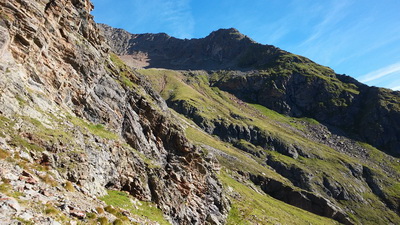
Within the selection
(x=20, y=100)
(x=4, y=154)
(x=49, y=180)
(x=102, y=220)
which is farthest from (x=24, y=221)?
(x=20, y=100)

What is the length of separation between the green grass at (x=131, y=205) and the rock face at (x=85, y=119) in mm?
1214

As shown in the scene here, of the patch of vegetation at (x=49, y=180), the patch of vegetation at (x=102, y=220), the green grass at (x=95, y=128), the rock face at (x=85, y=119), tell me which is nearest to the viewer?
the patch of vegetation at (x=102, y=220)

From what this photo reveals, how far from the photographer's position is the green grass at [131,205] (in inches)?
900

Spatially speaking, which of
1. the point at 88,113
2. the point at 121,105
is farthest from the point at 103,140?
the point at 121,105

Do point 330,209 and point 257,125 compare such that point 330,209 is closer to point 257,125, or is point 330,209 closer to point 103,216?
point 257,125

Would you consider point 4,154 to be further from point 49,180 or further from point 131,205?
point 131,205

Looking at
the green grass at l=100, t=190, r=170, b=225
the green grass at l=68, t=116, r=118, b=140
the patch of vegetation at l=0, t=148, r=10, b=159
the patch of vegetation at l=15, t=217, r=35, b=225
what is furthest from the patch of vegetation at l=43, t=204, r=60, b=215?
the green grass at l=68, t=116, r=118, b=140

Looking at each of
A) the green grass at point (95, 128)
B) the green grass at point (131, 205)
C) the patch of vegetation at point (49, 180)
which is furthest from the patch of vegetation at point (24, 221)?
the green grass at point (95, 128)

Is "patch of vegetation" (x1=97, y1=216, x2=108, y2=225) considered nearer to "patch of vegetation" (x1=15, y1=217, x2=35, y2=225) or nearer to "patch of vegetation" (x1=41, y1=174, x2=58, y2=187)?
"patch of vegetation" (x1=15, y1=217, x2=35, y2=225)

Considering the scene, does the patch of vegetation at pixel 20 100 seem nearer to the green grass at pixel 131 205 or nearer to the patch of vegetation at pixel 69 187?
the patch of vegetation at pixel 69 187

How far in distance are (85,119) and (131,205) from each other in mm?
14160

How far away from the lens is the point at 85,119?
32.5 meters

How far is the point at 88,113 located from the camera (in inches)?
1330

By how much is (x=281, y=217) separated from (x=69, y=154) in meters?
71.8
